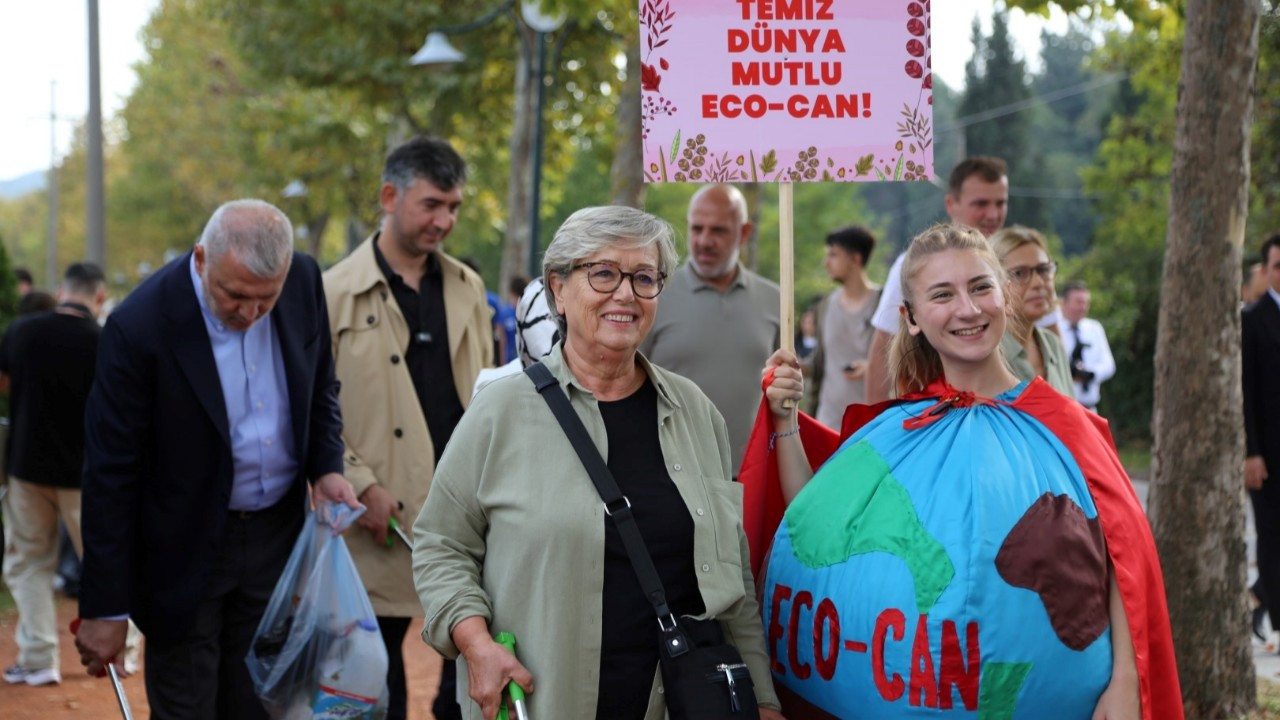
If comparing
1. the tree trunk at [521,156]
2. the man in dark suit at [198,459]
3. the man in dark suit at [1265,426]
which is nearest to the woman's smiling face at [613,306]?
the man in dark suit at [198,459]

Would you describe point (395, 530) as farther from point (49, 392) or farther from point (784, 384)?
point (49, 392)

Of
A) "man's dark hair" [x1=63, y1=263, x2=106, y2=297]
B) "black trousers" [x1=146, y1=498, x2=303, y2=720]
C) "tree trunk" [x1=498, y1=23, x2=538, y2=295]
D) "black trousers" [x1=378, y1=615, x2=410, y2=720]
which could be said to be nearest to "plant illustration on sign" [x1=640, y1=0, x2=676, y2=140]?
"black trousers" [x1=146, y1=498, x2=303, y2=720]

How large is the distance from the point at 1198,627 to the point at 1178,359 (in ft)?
3.81

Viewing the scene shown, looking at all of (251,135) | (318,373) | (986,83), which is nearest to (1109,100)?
(986,83)

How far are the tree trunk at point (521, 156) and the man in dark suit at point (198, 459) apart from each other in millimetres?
15999

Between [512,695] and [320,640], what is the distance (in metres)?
1.67

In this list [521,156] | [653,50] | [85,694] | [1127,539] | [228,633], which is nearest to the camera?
[1127,539]

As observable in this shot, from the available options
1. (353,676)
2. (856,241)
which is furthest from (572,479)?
(856,241)

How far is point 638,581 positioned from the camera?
3.28m

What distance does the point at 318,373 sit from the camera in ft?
16.0

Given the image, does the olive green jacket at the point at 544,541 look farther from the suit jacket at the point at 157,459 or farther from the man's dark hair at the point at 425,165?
the man's dark hair at the point at 425,165

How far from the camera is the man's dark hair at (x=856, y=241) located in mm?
9422

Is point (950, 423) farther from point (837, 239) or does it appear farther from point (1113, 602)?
point (837, 239)

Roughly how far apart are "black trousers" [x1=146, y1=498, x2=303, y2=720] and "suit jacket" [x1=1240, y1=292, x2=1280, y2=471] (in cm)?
528
